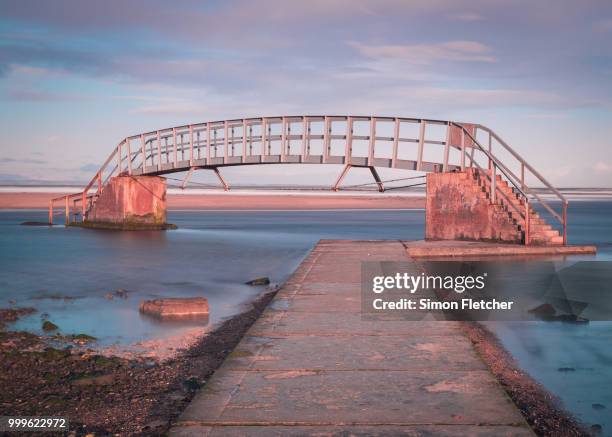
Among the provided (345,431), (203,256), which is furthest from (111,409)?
(203,256)

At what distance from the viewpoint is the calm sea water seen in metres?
7.49

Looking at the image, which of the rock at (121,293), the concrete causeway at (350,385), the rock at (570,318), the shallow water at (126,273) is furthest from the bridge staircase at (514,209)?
the concrete causeway at (350,385)

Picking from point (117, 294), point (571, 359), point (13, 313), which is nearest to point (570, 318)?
point (571, 359)

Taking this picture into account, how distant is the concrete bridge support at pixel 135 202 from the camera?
29703 mm

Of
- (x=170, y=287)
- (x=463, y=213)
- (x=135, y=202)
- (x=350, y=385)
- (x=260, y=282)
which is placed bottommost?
(x=170, y=287)

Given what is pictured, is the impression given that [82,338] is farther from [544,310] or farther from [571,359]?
[544,310]

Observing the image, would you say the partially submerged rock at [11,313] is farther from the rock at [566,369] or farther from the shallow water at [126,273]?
the rock at [566,369]

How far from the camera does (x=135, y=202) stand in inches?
1189

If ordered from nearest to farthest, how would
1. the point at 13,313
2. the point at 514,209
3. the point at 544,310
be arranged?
1. the point at 544,310
2. the point at 13,313
3. the point at 514,209

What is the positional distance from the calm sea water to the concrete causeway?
4.25 feet

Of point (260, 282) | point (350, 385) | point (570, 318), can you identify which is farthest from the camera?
point (260, 282)

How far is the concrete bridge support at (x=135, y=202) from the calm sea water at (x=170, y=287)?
2.62 feet

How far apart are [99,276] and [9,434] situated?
41.6 ft

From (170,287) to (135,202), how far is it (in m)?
15.9
